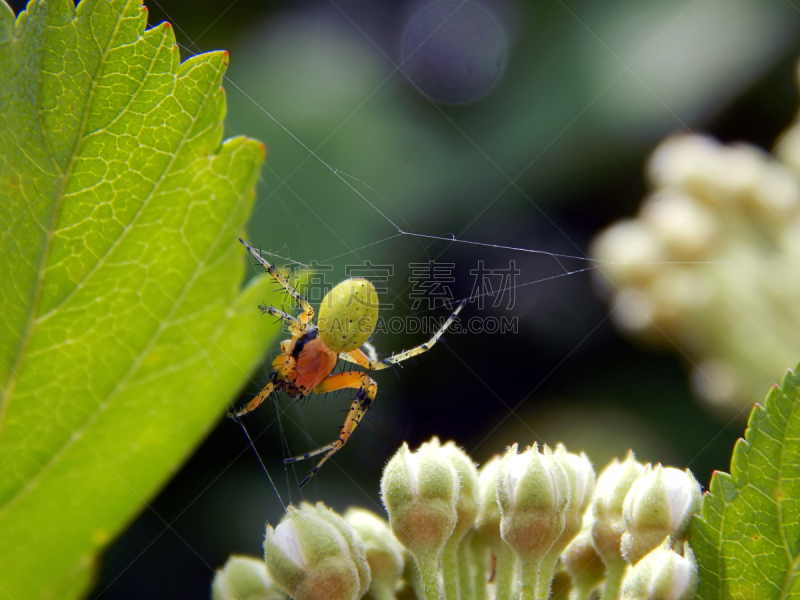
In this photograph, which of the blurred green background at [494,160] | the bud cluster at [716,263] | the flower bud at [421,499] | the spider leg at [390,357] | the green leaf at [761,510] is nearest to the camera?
the green leaf at [761,510]

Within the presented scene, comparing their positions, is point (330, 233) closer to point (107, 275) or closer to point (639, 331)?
point (639, 331)

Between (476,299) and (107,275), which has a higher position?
(476,299)

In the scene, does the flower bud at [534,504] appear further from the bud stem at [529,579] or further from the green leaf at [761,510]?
the green leaf at [761,510]

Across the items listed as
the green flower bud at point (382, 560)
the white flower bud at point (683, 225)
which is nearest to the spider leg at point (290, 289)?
the green flower bud at point (382, 560)

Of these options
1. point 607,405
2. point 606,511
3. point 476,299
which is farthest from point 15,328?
point 607,405

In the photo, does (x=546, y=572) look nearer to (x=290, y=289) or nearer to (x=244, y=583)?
(x=244, y=583)

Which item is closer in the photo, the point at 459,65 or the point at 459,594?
the point at 459,594
